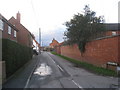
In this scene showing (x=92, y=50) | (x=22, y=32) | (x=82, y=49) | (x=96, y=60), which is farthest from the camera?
(x=22, y=32)

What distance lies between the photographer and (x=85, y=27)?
19469 millimetres

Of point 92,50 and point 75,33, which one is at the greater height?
point 75,33

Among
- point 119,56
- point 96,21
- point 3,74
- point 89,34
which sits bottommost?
point 3,74

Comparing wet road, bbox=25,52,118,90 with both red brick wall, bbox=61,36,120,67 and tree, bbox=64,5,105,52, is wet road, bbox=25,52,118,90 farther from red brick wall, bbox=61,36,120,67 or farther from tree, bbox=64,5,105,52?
tree, bbox=64,5,105,52

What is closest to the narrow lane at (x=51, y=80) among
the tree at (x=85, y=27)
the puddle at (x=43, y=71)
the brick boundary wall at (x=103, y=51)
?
the puddle at (x=43, y=71)

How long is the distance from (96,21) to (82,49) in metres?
4.46

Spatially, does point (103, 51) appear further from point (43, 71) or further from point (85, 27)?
point (43, 71)

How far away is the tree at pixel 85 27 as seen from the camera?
19.6 m

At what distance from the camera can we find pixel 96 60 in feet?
54.7

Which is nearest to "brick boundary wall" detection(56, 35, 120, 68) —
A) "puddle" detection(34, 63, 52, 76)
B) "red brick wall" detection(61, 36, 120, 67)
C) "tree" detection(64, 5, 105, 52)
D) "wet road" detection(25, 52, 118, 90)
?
"red brick wall" detection(61, 36, 120, 67)

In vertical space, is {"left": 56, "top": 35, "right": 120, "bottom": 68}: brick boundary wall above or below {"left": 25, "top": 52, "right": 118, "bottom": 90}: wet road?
above

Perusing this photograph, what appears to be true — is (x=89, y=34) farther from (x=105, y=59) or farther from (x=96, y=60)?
(x=105, y=59)

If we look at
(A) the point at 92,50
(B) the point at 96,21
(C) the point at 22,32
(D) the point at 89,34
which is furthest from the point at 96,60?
(C) the point at 22,32

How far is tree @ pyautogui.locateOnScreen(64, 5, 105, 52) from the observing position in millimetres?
19594
